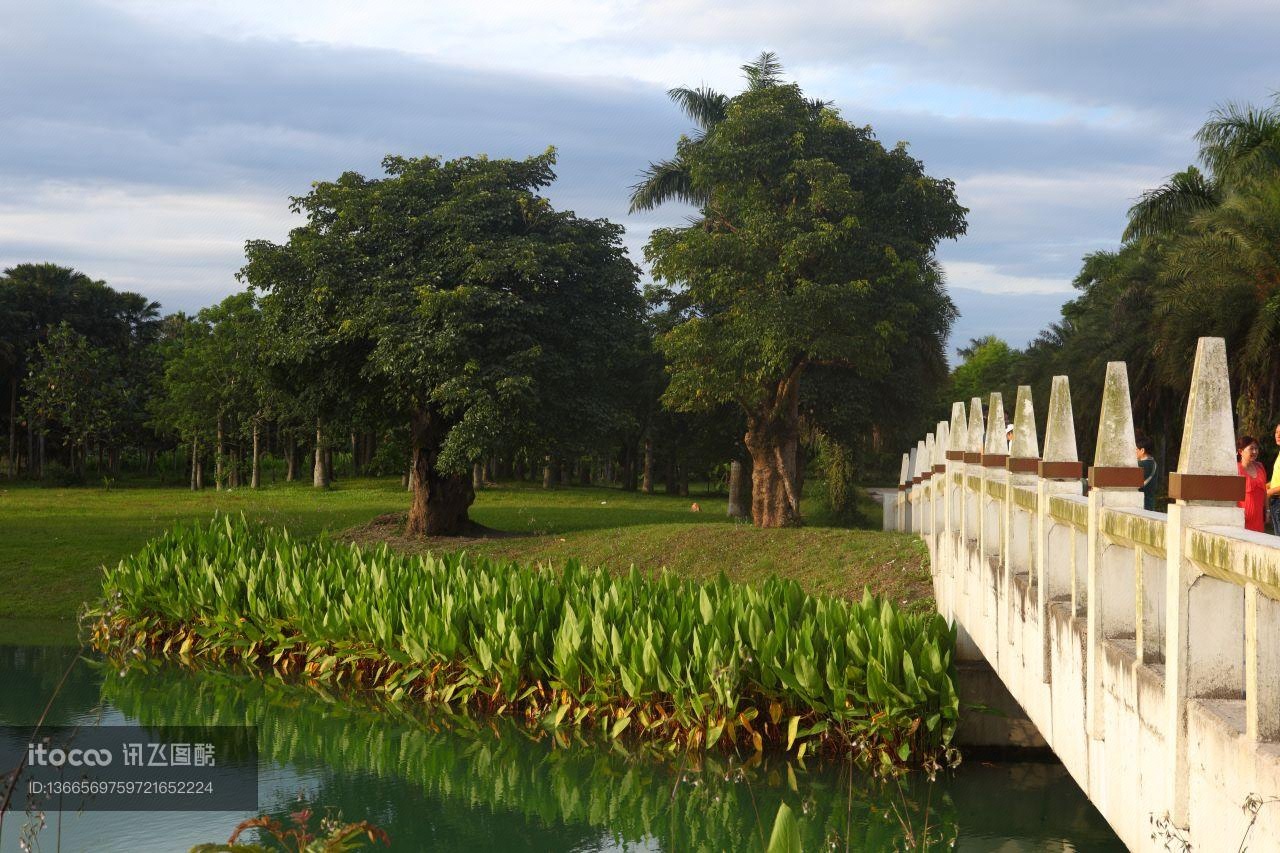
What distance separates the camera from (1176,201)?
36.8 meters

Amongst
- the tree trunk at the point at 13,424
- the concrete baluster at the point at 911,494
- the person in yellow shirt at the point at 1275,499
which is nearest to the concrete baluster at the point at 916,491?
the concrete baluster at the point at 911,494

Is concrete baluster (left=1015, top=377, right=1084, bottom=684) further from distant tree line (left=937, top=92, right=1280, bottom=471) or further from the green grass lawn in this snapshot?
distant tree line (left=937, top=92, right=1280, bottom=471)

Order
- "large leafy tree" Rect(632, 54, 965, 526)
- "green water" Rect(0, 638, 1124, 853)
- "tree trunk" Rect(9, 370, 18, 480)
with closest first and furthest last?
"green water" Rect(0, 638, 1124, 853), "large leafy tree" Rect(632, 54, 965, 526), "tree trunk" Rect(9, 370, 18, 480)

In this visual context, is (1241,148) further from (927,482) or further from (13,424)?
(13,424)

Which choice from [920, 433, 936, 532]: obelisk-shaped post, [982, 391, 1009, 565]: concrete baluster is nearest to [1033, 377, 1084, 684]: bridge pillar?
[982, 391, 1009, 565]: concrete baluster

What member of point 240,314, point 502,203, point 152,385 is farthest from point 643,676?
point 152,385

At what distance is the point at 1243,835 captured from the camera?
13.2ft

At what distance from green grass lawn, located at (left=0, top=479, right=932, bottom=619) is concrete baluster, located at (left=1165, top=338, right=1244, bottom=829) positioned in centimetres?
1236

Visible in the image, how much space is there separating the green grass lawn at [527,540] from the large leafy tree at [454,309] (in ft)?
7.62

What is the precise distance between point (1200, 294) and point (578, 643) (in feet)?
69.2


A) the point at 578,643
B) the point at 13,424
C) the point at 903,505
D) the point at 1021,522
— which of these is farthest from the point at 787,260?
the point at 13,424

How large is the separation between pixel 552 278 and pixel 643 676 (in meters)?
14.2

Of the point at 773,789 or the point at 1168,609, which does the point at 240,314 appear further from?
the point at 1168,609

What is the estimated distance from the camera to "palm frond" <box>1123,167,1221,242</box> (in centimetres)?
3662
